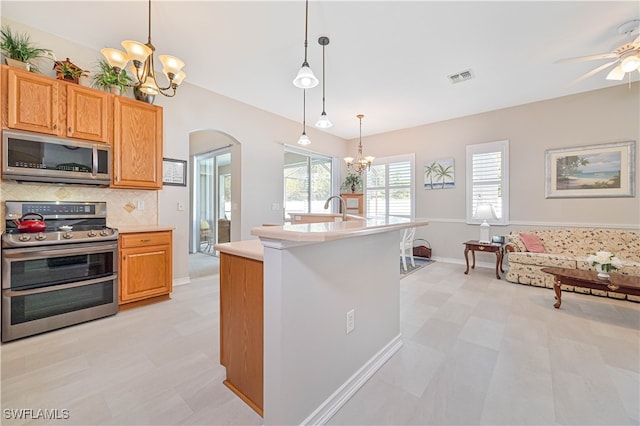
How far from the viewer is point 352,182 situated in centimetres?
662

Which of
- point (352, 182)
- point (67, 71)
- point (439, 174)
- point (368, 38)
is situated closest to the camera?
point (67, 71)

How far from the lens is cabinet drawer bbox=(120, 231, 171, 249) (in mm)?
2871

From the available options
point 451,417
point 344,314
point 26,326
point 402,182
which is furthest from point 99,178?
point 402,182

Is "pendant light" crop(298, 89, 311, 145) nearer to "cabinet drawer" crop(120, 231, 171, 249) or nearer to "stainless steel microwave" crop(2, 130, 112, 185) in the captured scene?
"cabinet drawer" crop(120, 231, 171, 249)

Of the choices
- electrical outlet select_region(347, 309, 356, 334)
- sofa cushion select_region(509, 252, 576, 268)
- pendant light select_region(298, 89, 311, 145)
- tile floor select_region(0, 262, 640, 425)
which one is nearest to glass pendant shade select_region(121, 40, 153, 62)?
pendant light select_region(298, 89, 311, 145)

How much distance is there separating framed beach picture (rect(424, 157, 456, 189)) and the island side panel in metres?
4.34

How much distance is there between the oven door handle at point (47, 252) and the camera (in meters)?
2.21

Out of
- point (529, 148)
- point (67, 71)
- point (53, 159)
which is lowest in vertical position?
point (53, 159)

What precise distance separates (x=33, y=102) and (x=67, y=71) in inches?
19.1

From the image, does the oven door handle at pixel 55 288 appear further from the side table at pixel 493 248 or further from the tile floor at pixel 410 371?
the side table at pixel 493 248

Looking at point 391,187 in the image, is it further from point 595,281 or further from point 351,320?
point 351,320

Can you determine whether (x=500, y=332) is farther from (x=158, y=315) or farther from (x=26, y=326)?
(x=26, y=326)

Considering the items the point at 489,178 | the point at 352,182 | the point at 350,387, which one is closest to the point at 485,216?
the point at 489,178

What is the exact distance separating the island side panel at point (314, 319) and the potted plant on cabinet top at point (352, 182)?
4.75 metres
